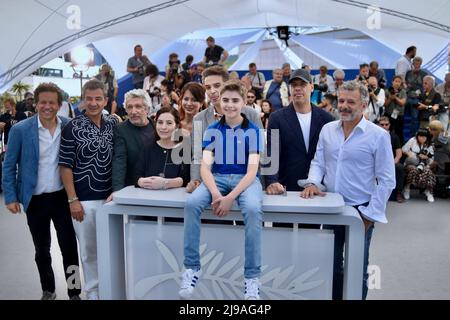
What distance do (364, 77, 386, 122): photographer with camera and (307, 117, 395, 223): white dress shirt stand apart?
15.7 feet

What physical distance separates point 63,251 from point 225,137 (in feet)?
4.90

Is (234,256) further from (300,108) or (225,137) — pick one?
(300,108)

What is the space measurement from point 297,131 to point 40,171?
1689 mm

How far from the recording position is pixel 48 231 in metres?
2.98

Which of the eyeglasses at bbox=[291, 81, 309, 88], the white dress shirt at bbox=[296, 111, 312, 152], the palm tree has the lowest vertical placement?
the white dress shirt at bbox=[296, 111, 312, 152]

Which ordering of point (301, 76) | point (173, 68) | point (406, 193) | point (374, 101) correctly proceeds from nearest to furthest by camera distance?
point (301, 76), point (406, 193), point (374, 101), point (173, 68)

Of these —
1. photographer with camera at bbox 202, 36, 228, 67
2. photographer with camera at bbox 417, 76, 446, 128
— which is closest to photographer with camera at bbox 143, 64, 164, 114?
photographer with camera at bbox 202, 36, 228, 67

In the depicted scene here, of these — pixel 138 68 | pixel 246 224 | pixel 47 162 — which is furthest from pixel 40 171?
pixel 138 68

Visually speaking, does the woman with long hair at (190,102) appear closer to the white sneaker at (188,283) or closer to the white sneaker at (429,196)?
the white sneaker at (188,283)

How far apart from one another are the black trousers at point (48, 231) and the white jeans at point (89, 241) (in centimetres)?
14

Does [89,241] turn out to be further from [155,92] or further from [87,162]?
[155,92]

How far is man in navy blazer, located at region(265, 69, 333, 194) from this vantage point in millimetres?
2854

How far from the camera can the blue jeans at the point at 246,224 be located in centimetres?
207

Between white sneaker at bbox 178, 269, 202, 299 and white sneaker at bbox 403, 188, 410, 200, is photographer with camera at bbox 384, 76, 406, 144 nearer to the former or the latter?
white sneaker at bbox 403, 188, 410, 200
